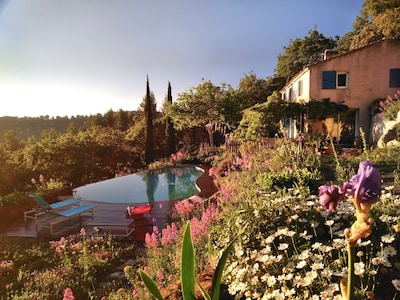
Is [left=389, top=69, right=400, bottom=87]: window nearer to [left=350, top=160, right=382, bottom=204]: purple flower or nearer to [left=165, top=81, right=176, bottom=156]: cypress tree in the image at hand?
[left=165, top=81, right=176, bottom=156]: cypress tree

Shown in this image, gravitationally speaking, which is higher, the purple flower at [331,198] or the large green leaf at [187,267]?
the purple flower at [331,198]

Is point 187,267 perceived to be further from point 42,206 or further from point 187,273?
point 42,206

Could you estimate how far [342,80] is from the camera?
1708 cm

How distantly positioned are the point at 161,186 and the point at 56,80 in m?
8.45

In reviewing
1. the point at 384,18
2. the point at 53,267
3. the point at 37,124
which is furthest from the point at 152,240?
the point at 37,124

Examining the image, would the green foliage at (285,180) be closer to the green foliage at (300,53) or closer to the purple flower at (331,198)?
the purple flower at (331,198)

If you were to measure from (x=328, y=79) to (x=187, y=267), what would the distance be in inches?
678

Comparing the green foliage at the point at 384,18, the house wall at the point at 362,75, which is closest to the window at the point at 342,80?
the house wall at the point at 362,75

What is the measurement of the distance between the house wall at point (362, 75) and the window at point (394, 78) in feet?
0.65

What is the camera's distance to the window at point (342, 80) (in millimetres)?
16975

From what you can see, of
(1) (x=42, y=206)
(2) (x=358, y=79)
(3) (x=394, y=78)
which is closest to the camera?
(1) (x=42, y=206)

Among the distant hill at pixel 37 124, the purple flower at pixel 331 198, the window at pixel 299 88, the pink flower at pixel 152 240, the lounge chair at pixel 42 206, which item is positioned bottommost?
the lounge chair at pixel 42 206

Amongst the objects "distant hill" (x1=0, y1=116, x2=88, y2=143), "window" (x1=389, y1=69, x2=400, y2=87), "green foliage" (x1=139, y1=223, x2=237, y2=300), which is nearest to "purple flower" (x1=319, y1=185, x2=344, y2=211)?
"green foliage" (x1=139, y1=223, x2=237, y2=300)

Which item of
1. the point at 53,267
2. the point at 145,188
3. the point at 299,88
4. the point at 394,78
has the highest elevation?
the point at 394,78
